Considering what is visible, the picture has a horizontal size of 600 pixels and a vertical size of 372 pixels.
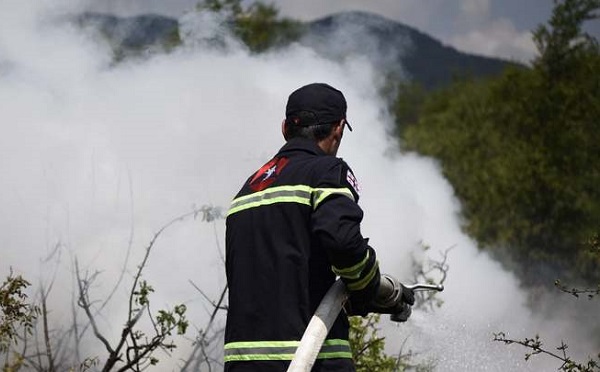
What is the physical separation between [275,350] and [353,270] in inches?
13.0

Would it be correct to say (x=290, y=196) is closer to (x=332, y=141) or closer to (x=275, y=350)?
(x=332, y=141)

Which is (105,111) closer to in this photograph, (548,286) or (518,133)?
(548,286)

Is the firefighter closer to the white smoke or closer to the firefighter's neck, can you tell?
the firefighter's neck

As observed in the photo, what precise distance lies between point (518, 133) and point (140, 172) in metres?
10.5

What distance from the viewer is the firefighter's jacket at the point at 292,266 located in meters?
3.05

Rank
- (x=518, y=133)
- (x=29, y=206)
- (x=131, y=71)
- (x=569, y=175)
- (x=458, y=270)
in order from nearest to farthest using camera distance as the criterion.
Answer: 1. (x=29, y=206)
2. (x=131, y=71)
3. (x=458, y=270)
4. (x=569, y=175)
5. (x=518, y=133)

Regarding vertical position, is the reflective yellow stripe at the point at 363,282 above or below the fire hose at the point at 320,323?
above

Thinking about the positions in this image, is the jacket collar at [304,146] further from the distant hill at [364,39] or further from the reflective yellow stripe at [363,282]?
the distant hill at [364,39]

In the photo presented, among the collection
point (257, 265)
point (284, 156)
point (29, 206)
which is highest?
point (29, 206)

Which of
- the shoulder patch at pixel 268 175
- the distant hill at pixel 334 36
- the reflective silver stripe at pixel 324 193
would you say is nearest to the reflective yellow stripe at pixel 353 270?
the reflective silver stripe at pixel 324 193

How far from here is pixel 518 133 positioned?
16.4 metres

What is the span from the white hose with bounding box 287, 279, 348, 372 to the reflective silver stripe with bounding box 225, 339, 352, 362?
6 centimetres

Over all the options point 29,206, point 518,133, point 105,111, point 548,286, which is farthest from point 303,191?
point 518,133

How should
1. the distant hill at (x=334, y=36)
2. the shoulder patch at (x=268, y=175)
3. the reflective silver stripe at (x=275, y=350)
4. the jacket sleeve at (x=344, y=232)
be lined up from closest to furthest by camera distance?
the jacket sleeve at (x=344, y=232)
the reflective silver stripe at (x=275, y=350)
the shoulder patch at (x=268, y=175)
the distant hill at (x=334, y=36)
